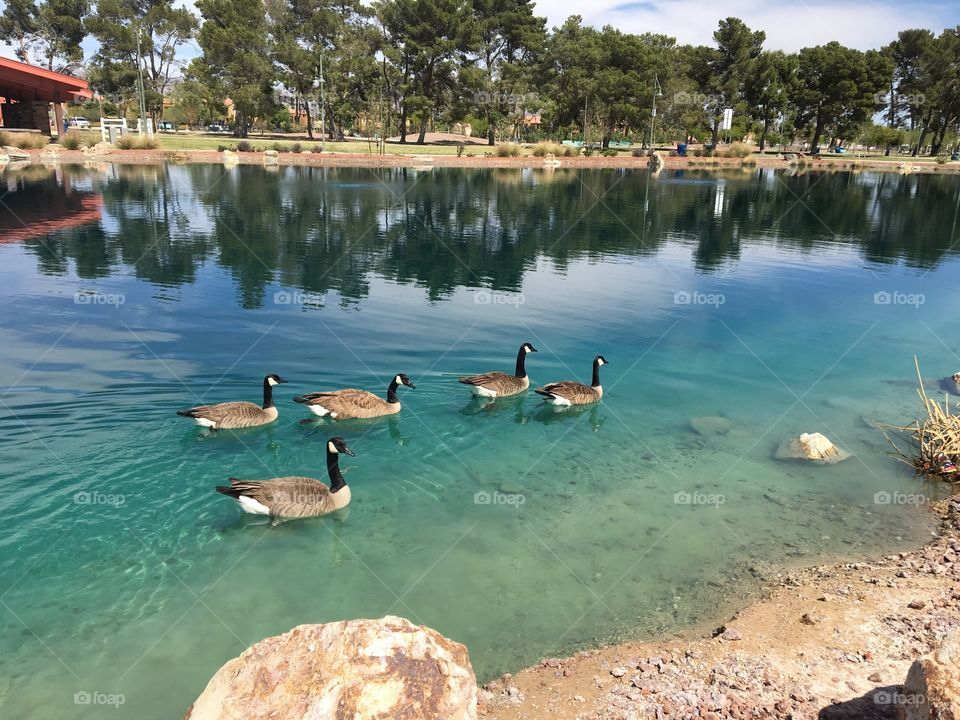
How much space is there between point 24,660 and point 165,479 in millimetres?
3803

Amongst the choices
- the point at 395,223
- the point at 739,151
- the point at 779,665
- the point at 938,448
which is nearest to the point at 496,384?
the point at 779,665

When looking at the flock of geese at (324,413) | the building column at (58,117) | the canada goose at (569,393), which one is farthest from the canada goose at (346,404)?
the building column at (58,117)

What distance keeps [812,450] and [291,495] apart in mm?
9344

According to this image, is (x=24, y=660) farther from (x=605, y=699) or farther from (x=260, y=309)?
(x=260, y=309)

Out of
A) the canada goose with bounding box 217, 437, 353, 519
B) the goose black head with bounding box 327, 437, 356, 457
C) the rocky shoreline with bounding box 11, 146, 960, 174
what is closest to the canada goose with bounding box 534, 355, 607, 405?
the goose black head with bounding box 327, 437, 356, 457

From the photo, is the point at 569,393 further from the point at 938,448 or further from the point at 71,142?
the point at 71,142

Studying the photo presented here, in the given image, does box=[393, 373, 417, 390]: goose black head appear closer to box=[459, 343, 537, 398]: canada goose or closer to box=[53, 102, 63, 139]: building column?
box=[459, 343, 537, 398]: canada goose

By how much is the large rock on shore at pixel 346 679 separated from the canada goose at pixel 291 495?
4.71m

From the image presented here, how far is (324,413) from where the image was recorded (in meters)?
12.6

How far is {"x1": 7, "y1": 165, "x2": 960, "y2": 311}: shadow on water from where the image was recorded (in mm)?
26266

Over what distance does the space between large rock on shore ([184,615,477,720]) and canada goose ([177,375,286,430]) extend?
7665 mm

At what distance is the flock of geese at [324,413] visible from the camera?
31.3ft

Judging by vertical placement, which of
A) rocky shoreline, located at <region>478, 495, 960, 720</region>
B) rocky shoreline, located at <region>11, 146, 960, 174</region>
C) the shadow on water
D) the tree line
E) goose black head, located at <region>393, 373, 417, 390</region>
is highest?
the tree line

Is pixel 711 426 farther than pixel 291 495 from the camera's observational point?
Yes
